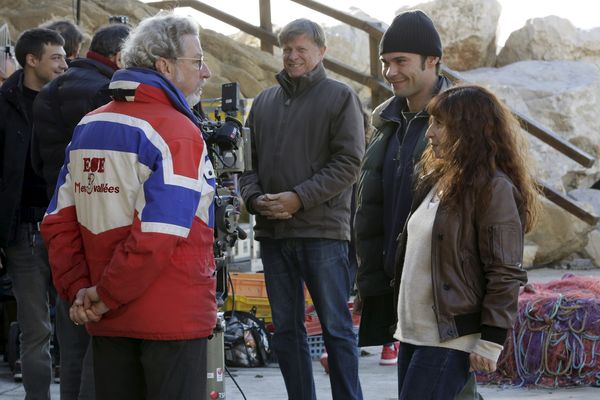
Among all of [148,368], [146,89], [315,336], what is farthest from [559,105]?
[148,368]

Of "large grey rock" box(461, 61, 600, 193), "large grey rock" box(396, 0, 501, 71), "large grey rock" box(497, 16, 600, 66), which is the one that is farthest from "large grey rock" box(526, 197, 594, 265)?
"large grey rock" box(497, 16, 600, 66)

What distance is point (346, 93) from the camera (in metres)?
6.07

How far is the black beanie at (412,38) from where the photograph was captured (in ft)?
16.0

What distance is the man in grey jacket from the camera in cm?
588

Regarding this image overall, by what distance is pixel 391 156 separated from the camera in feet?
16.1

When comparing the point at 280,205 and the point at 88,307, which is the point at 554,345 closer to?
the point at 280,205

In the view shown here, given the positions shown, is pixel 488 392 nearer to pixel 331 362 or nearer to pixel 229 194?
pixel 331 362

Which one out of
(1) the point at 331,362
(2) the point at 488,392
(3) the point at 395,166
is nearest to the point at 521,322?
(2) the point at 488,392

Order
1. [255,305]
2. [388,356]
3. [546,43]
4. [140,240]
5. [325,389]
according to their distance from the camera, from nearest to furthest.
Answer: [140,240]
[325,389]
[388,356]
[255,305]
[546,43]

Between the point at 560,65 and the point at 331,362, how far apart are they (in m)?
11.8

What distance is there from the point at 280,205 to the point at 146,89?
1966mm

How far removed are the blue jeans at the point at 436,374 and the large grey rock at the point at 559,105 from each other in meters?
10.9

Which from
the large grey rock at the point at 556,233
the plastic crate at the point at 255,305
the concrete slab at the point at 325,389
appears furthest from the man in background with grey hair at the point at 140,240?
the large grey rock at the point at 556,233

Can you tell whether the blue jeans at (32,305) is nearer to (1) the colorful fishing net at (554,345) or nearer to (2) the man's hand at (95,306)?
(2) the man's hand at (95,306)
